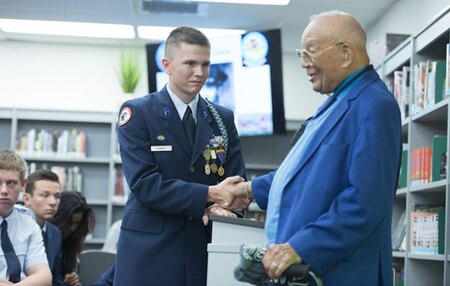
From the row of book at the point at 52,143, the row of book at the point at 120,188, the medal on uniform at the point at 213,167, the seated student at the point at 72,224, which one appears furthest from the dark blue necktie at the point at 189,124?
the row of book at the point at 52,143

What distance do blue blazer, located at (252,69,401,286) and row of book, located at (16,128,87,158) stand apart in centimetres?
596

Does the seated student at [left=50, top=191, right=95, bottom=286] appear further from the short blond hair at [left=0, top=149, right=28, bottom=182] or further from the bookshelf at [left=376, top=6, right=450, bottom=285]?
the bookshelf at [left=376, top=6, right=450, bottom=285]

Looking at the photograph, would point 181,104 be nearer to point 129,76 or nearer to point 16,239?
point 16,239

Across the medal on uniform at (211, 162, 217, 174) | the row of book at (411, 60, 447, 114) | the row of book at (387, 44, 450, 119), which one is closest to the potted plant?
the row of book at (387, 44, 450, 119)

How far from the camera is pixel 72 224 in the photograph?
486 centimetres

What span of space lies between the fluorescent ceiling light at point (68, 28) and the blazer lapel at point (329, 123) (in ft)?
19.2

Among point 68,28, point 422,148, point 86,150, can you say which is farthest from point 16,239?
point 68,28

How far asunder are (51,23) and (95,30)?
452 mm

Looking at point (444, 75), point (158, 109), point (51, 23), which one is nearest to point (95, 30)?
point (51, 23)

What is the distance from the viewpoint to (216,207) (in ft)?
8.28

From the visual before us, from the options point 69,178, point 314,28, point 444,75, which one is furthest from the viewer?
point 69,178

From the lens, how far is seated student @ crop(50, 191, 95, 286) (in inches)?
186

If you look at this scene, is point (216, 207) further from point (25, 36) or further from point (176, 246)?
point (25, 36)

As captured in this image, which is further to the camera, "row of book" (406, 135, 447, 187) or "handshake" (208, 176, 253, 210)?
"row of book" (406, 135, 447, 187)
